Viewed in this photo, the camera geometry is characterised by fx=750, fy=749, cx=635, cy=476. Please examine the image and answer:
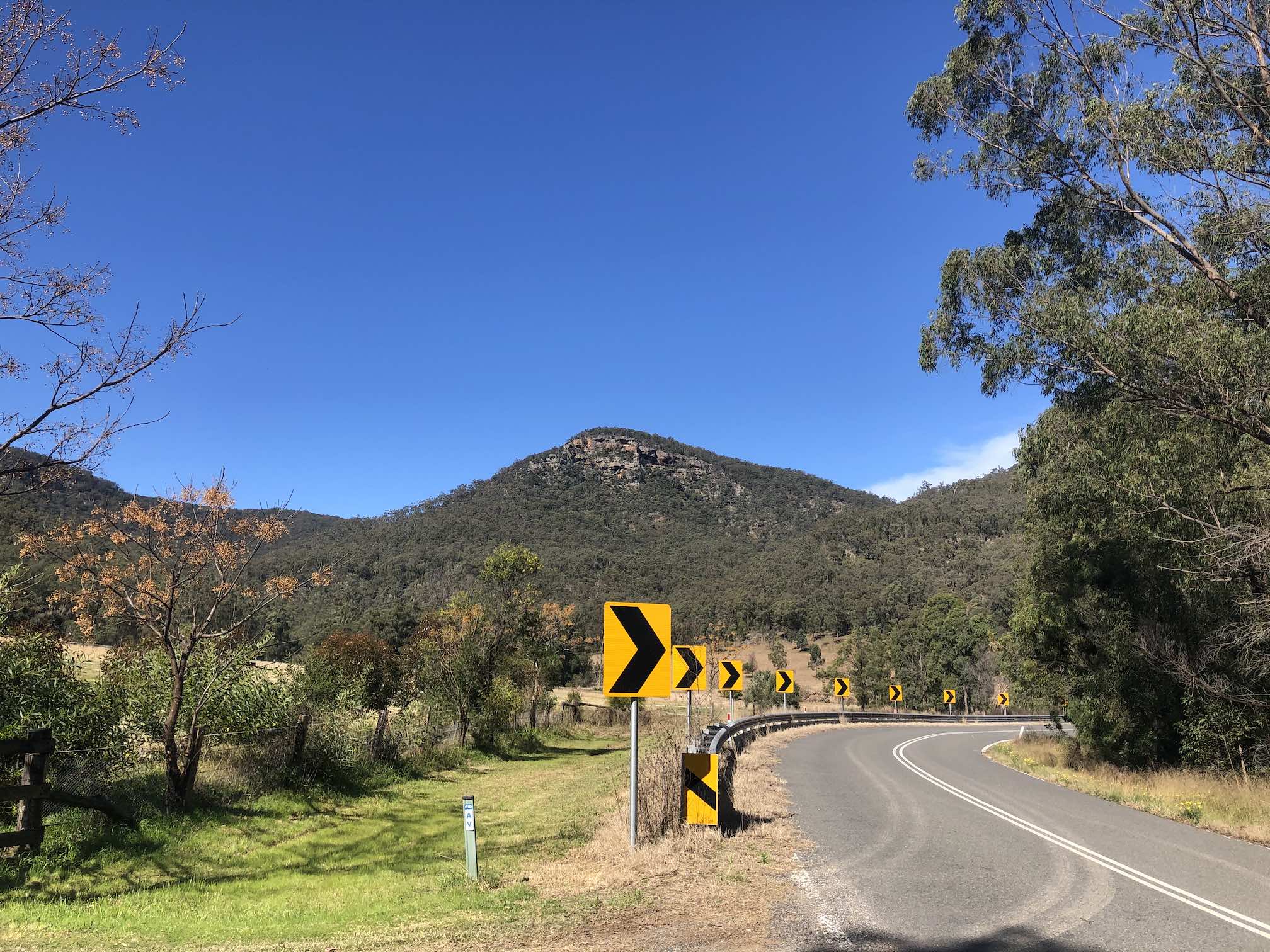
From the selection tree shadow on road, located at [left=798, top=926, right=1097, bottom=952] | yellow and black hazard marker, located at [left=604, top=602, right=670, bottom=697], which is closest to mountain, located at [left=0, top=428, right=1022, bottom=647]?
yellow and black hazard marker, located at [left=604, top=602, right=670, bottom=697]

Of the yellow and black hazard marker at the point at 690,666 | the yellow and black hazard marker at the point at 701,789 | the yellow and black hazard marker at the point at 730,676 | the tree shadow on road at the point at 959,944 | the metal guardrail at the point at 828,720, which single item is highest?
the yellow and black hazard marker at the point at 690,666

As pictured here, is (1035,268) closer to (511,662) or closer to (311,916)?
(311,916)

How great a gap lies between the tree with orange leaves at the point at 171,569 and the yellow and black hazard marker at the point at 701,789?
23.2 feet

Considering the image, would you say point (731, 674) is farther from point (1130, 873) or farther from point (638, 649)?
point (638, 649)

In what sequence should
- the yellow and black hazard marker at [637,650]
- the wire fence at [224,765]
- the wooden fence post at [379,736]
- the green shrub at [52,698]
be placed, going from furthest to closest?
the wooden fence post at [379,736]
the green shrub at [52,698]
the wire fence at [224,765]
the yellow and black hazard marker at [637,650]

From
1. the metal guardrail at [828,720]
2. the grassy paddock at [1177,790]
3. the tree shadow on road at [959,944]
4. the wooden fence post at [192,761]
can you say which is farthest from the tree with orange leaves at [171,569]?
the grassy paddock at [1177,790]

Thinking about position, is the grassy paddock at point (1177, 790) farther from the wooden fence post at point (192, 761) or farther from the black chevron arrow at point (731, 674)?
the wooden fence post at point (192, 761)

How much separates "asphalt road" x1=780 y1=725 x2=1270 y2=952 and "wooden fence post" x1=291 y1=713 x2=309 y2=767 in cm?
972

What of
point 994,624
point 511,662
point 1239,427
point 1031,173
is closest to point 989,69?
point 1031,173

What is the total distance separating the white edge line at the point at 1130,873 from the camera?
671cm

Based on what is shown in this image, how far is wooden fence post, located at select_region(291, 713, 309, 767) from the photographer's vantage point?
49.0 ft

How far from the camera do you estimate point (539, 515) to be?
16312cm

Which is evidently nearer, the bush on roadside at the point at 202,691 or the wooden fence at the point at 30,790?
the wooden fence at the point at 30,790

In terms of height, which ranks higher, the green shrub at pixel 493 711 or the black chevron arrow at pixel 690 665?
the black chevron arrow at pixel 690 665
